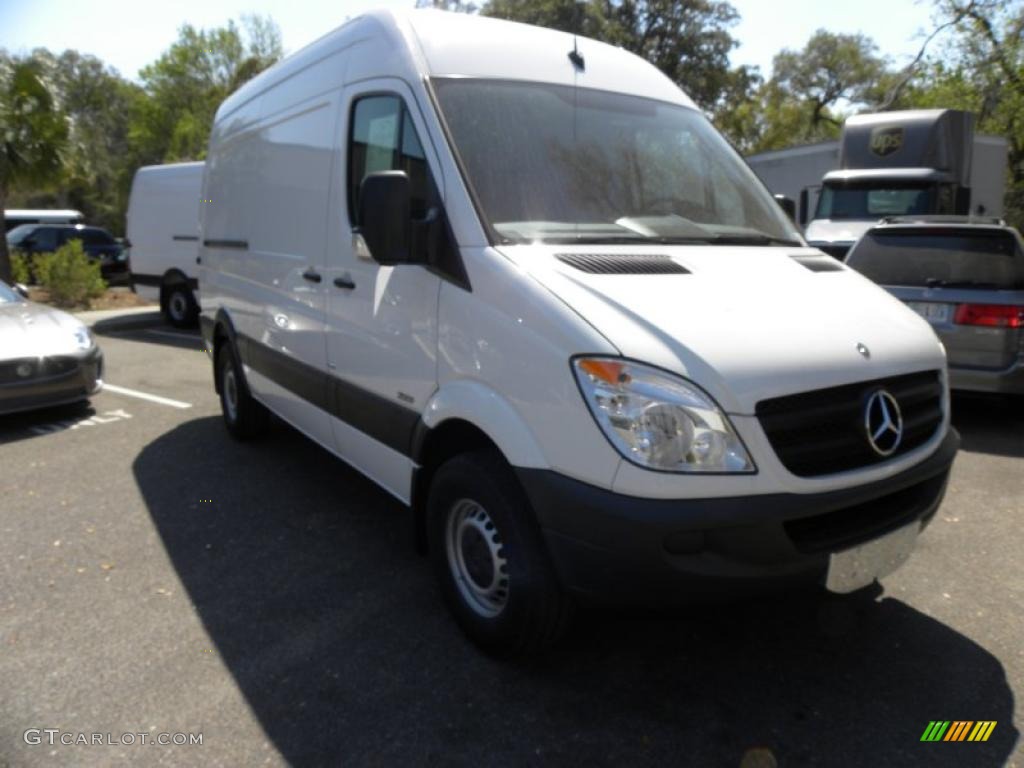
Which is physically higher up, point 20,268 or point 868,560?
point 20,268

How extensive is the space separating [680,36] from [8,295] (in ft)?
101

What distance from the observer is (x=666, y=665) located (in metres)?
3.00

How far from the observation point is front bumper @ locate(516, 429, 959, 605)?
2.36 metres

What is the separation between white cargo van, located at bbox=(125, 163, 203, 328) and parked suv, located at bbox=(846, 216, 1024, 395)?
33.1 ft

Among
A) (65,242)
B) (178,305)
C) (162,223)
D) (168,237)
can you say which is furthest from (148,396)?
(65,242)

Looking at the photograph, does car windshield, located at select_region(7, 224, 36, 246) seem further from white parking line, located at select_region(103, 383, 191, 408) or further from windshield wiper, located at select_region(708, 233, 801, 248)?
windshield wiper, located at select_region(708, 233, 801, 248)

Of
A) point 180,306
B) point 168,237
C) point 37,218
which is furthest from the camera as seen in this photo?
point 37,218

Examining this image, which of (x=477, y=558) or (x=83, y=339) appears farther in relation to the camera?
(x=83, y=339)

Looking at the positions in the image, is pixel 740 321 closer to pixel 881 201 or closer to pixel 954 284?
pixel 954 284

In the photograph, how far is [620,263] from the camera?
2.87 meters

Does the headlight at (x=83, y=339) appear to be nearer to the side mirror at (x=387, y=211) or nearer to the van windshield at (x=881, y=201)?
the side mirror at (x=387, y=211)

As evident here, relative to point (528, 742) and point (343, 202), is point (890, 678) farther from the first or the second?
point (343, 202)

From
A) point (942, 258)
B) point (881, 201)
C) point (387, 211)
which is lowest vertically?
point (942, 258)

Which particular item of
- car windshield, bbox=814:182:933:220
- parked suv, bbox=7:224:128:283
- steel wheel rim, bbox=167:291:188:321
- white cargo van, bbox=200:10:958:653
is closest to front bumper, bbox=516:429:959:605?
white cargo van, bbox=200:10:958:653
